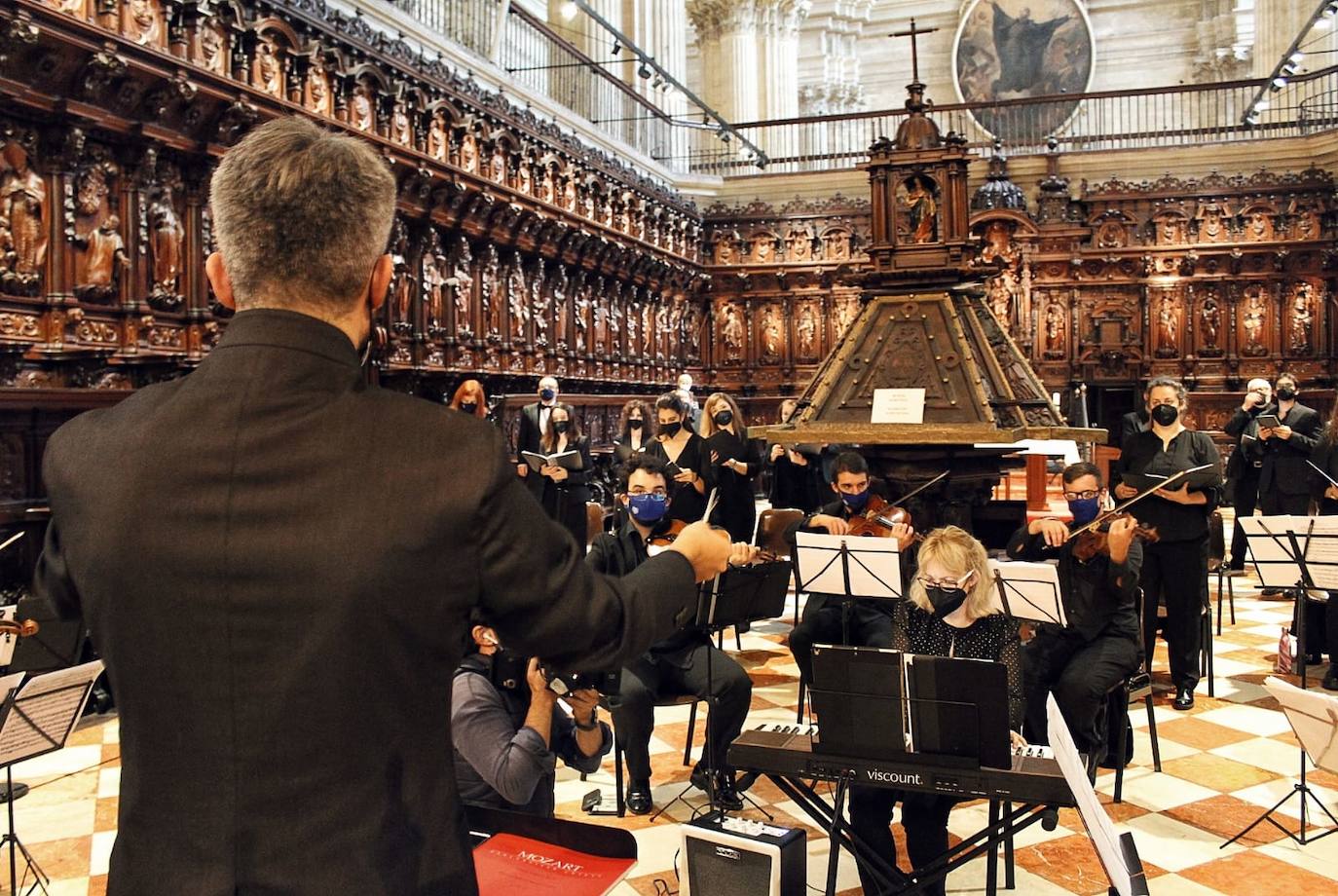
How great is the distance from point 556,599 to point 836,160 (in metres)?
21.4

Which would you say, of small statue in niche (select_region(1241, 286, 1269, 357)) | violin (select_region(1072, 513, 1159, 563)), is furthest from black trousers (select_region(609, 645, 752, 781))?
→ small statue in niche (select_region(1241, 286, 1269, 357))

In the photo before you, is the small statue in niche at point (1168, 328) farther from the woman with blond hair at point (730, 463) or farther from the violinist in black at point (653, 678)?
the violinist in black at point (653, 678)

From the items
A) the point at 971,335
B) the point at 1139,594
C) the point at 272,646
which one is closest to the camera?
the point at 272,646

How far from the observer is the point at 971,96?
27516 mm

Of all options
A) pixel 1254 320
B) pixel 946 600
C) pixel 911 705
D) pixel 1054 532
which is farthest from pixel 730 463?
pixel 1254 320

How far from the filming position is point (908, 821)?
3.53 metres

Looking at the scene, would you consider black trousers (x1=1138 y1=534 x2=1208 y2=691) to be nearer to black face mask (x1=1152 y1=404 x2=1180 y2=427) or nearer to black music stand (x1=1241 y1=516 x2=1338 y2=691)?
black music stand (x1=1241 y1=516 x2=1338 y2=691)

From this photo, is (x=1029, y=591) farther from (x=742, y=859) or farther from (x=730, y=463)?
(x=730, y=463)

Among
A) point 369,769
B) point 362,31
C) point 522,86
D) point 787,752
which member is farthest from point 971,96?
point 369,769

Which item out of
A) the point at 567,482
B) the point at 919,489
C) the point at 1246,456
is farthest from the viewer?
the point at 1246,456

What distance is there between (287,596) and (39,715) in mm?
2544

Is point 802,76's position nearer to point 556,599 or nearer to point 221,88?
point 221,88

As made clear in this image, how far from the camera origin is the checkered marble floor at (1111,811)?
12.3 feet

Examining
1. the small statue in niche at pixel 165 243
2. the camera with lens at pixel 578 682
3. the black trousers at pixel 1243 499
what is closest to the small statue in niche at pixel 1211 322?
the black trousers at pixel 1243 499
